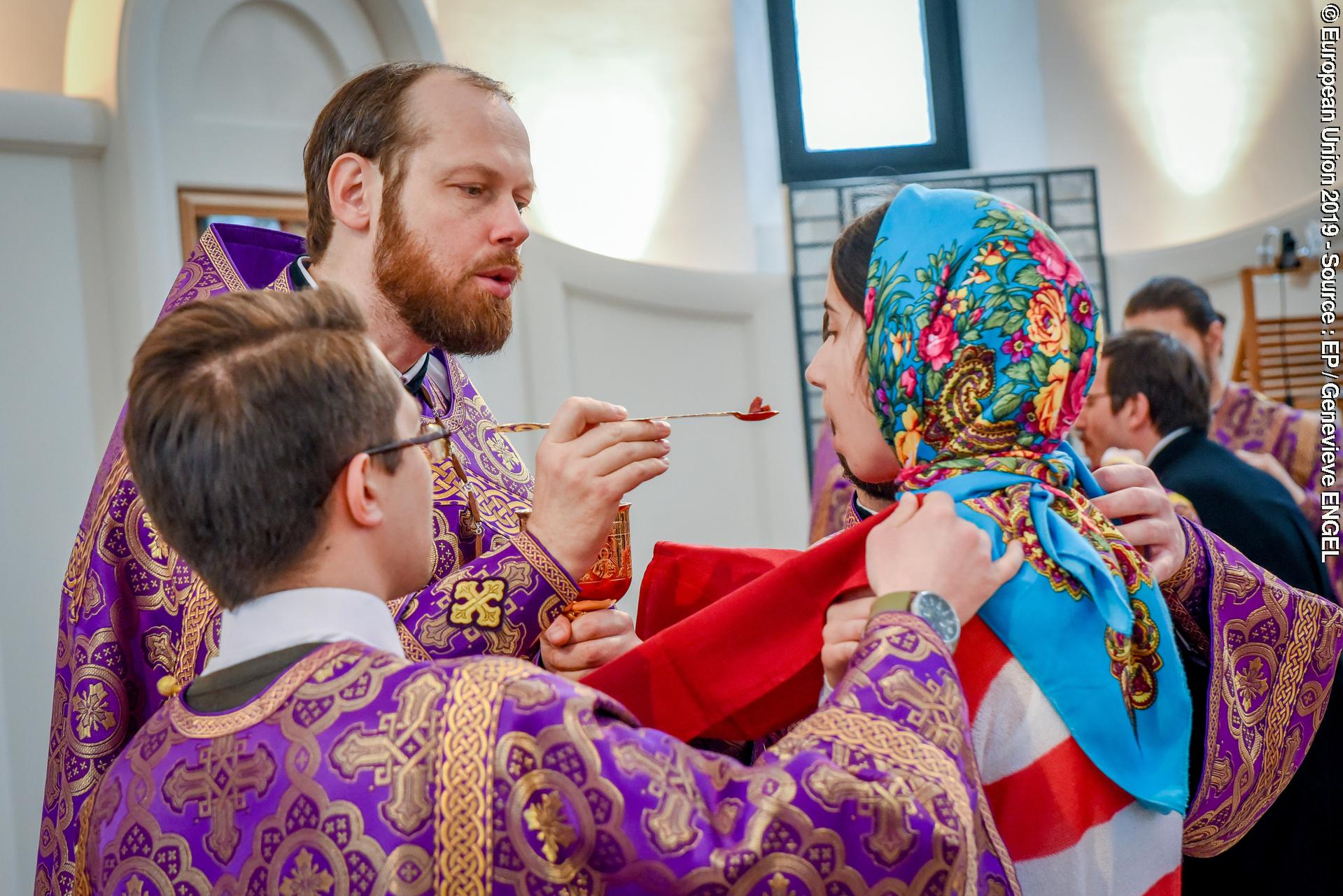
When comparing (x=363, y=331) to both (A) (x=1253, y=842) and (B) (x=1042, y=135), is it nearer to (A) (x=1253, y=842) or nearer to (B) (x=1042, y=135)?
(A) (x=1253, y=842)

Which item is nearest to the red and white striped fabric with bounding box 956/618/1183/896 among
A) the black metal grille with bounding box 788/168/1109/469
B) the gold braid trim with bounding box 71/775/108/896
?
the gold braid trim with bounding box 71/775/108/896

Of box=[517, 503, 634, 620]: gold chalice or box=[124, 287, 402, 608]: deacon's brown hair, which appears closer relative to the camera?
box=[124, 287, 402, 608]: deacon's brown hair

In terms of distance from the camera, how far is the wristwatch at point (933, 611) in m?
1.34

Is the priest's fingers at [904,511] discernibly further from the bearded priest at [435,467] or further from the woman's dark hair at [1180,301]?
the woman's dark hair at [1180,301]

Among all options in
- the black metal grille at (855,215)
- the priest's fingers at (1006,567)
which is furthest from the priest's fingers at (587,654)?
the black metal grille at (855,215)

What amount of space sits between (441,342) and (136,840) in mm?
1159

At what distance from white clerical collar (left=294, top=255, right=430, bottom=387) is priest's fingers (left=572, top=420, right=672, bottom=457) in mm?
588

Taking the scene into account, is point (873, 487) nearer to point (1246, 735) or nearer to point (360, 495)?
point (1246, 735)

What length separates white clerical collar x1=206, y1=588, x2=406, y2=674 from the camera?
1.23m

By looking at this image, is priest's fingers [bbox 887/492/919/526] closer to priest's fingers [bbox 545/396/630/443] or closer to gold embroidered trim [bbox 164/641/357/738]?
priest's fingers [bbox 545/396/630/443]

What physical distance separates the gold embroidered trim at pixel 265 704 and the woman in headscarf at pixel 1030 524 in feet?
2.25

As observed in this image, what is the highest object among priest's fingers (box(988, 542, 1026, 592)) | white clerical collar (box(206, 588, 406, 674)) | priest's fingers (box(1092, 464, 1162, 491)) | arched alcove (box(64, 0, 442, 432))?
arched alcove (box(64, 0, 442, 432))

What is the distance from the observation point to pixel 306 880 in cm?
113

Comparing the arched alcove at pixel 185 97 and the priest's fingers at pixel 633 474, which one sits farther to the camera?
the arched alcove at pixel 185 97
